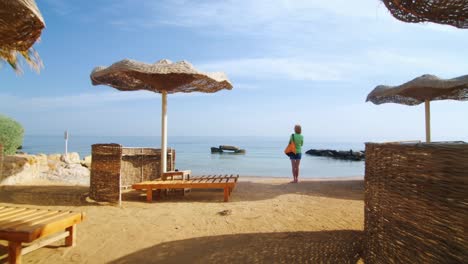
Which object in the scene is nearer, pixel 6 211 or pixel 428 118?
pixel 6 211

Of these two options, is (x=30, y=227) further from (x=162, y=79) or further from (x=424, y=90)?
(x=424, y=90)

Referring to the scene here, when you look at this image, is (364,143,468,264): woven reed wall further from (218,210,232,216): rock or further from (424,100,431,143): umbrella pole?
(424,100,431,143): umbrella pole

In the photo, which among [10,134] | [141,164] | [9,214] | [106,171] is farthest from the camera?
[10,134]

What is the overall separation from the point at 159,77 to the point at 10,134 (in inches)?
259

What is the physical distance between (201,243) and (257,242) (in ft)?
2.19

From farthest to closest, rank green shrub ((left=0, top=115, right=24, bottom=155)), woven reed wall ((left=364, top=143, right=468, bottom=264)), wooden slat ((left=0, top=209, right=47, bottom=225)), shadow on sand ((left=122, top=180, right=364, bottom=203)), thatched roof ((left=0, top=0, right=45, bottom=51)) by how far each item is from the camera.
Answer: green shrub ((left=0, top=115, right=24, bottom=155)) < shadow on sand ((left=122, top=180, right=364, bottom=203)) < thatched roof ((left=0, top=0, right=45, bottom=51)) < wooden slat ((left=0, top=209, right=47, bottom=225)) < woven reed wall ((left=364, top=143, right=468, bottom=264))

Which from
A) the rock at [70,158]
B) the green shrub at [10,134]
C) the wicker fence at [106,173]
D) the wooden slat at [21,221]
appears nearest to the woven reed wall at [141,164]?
the wicker fence at [106,173]

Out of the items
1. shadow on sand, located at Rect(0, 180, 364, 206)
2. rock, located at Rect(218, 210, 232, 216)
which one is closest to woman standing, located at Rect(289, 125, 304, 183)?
shadow on sand, located at Rect(0, 180, 364, 206)

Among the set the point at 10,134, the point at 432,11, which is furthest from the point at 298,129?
the point at 10,134

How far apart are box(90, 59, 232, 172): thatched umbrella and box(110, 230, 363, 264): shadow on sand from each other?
12.1 ft

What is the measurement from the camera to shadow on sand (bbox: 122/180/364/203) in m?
6.58

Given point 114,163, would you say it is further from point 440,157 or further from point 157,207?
point 440,157

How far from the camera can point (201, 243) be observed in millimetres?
3785

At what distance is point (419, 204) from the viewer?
2135 mm
